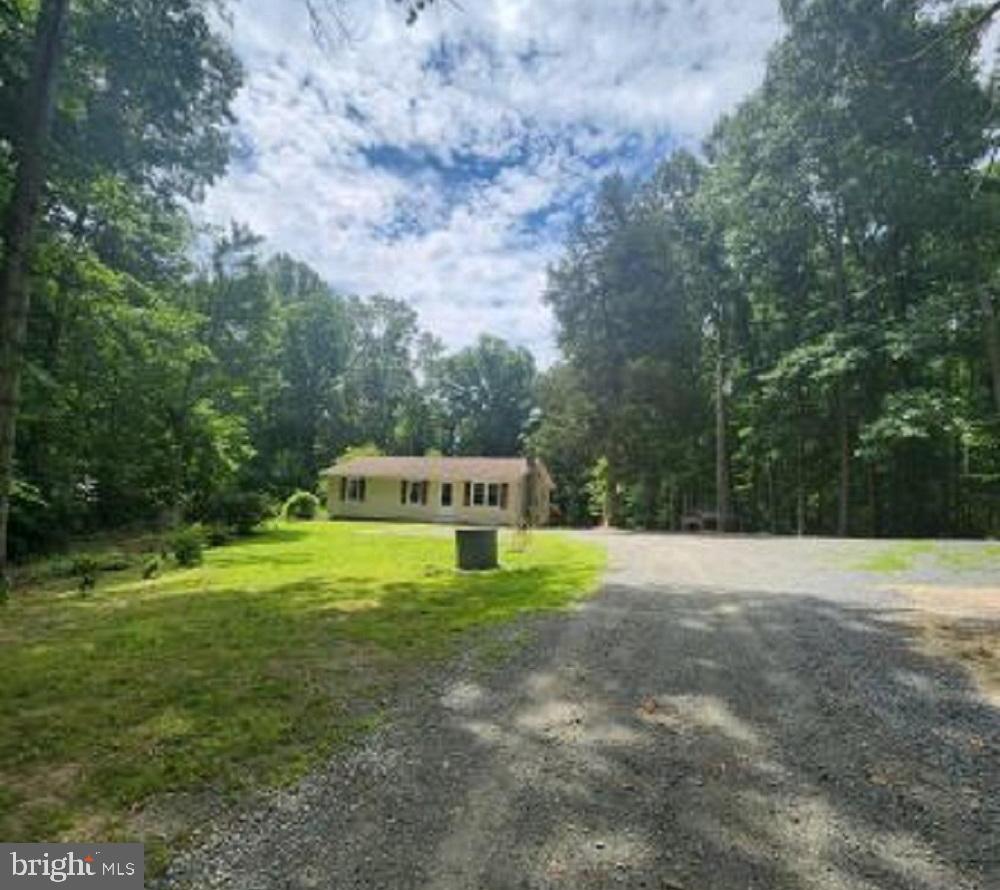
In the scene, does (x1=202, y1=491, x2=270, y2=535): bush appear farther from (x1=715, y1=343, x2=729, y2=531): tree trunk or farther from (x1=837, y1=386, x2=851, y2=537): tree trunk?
(x1=837, y1=386, x2=851, y2=537): tree trunk

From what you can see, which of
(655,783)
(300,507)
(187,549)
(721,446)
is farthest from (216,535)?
(721,446)

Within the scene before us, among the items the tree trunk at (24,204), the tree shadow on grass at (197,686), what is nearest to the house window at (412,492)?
the tree shadow on grass at (197,686)

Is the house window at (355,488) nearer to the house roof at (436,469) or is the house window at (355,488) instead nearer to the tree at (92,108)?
the house roof at (436,469)

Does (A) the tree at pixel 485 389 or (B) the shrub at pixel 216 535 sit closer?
(B) the shrub at pixel 216 535

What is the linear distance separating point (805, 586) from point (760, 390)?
25.0 m

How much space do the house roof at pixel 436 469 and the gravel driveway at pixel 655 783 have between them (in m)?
33.0

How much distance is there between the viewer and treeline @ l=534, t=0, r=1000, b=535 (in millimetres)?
27484

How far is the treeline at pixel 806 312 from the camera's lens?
27.5 meters

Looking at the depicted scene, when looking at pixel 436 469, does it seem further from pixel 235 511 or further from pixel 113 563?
pixel 113 563

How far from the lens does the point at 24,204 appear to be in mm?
9602

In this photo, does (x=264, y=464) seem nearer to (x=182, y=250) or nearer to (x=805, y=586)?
(x=182, y=250)

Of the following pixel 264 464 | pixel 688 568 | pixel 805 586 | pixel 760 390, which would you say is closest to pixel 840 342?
pixel 760 390

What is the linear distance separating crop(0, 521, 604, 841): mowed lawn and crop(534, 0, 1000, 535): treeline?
16173 millimetres

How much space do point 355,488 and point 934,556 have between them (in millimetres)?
31510
